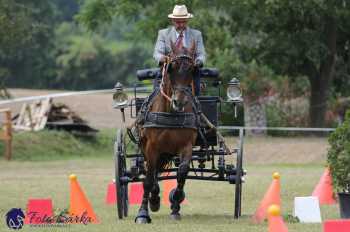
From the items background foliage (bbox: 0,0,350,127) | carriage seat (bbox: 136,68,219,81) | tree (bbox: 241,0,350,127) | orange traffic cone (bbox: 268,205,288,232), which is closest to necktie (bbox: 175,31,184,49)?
carriage seat (bbox: 136,68,219,81)

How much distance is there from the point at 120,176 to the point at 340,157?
9.34ft

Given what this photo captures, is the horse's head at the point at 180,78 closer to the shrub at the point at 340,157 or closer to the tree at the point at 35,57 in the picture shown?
the shrub at the point at 340,157

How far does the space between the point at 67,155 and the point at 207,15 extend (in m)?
6.53

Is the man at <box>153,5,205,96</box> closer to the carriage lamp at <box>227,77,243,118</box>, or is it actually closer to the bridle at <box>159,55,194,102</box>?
the bridle at <box>159,55,194,102</box>

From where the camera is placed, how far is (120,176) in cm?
1404

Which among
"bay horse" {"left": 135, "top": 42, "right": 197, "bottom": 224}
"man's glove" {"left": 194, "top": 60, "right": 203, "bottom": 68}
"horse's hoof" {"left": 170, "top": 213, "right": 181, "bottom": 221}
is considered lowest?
"horse's hoof" {"left": 170, "top": 213, "right": 181, "bottom": 221}

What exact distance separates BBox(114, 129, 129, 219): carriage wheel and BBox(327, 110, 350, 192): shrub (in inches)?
107

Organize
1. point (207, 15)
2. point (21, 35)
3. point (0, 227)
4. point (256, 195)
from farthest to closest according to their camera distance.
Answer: point (207, 15) → point (21, 35) → point (256, 195) → point (0, 227)

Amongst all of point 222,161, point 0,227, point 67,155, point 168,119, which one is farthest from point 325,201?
point 67,155

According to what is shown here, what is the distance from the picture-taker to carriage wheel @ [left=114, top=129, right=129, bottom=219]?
13.9 meters

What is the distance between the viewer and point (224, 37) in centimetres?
3459

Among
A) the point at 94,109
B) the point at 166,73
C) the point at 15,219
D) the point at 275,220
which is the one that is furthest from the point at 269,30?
the point at 275,220

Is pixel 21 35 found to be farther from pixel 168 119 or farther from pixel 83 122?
pixel 168 119

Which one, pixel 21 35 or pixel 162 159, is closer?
pixel 162 159
